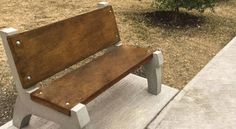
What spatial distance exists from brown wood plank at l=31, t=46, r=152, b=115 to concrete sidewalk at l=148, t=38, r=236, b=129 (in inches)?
27.0

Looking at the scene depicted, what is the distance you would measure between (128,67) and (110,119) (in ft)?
1.96

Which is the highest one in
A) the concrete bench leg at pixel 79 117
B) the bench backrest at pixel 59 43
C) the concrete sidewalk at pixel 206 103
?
the bench backrest at pixel 59 43

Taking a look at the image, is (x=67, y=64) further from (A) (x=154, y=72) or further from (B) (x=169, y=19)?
(B) (x=169, y=19)

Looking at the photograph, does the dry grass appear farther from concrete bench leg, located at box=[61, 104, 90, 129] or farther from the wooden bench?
concrete bench leg, located at box=[61, 104, 90, 129]

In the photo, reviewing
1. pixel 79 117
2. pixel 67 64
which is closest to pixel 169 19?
pixel 67 64

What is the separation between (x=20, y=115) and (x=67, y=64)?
2.19ft

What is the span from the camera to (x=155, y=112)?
3.68m

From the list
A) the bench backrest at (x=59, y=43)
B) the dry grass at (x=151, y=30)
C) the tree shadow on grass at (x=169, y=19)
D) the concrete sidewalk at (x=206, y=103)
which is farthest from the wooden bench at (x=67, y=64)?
the tree shadow on grass at (x=169, y=19)

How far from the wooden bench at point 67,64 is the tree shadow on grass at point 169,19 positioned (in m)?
2.75

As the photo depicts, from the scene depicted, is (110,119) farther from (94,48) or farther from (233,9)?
(233,9)

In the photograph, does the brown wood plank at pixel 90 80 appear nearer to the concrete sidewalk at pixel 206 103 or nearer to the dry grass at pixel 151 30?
the concrete sidewalk at pixel 206 103

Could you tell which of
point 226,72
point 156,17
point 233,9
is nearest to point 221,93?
point 226,72

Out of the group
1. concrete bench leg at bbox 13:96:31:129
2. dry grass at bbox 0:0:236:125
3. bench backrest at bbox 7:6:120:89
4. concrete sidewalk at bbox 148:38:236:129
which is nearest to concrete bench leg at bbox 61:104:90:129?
bench backrest at bbox 7:6:120:89

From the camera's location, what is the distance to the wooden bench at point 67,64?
2775 mm
